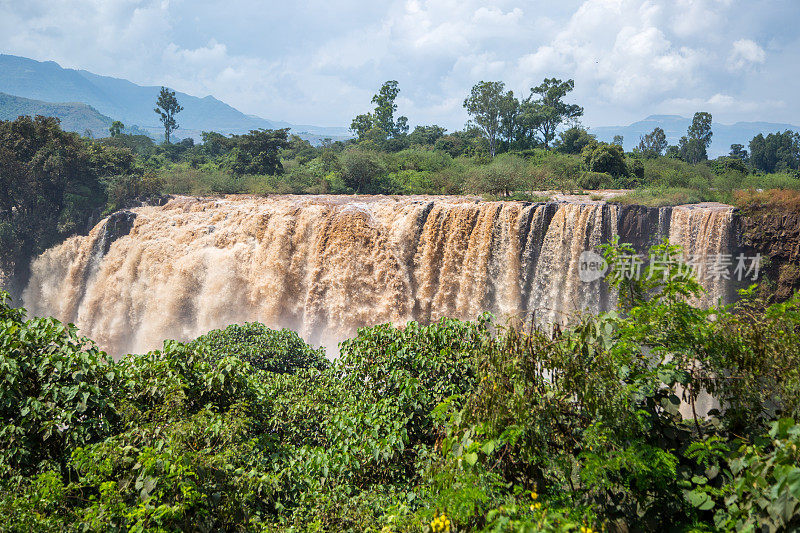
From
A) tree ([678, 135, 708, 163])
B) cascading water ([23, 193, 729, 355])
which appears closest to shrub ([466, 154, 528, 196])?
cascading water ([23, 193, 729, 355])

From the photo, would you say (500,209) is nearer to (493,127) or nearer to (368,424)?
(368,424)

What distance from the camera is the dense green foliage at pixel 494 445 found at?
9.12 ft

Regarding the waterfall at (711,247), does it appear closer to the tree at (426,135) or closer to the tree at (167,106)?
the tree at (426,135)

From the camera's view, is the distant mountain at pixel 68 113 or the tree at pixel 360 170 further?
the distant mountain at pixel 68 113

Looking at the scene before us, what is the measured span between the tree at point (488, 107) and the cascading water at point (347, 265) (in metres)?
20.8

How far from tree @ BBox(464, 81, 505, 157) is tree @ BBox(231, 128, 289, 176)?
46.5 ft

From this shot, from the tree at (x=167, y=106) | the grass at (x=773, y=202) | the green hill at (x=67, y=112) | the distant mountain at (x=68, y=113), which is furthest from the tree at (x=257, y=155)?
the green hill at (x=67, y=112)

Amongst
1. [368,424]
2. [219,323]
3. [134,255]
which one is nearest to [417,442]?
[368,424]

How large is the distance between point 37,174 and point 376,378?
22.3m

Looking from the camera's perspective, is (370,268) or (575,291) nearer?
(575,291)

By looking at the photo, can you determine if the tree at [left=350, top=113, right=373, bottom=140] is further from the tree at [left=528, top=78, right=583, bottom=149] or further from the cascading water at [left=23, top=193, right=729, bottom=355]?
the cascading water at [left=23, top=193, right=729, bottom=355]

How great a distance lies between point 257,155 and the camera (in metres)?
27.8

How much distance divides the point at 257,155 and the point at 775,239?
2339cm

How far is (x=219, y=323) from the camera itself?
15.5 metres
